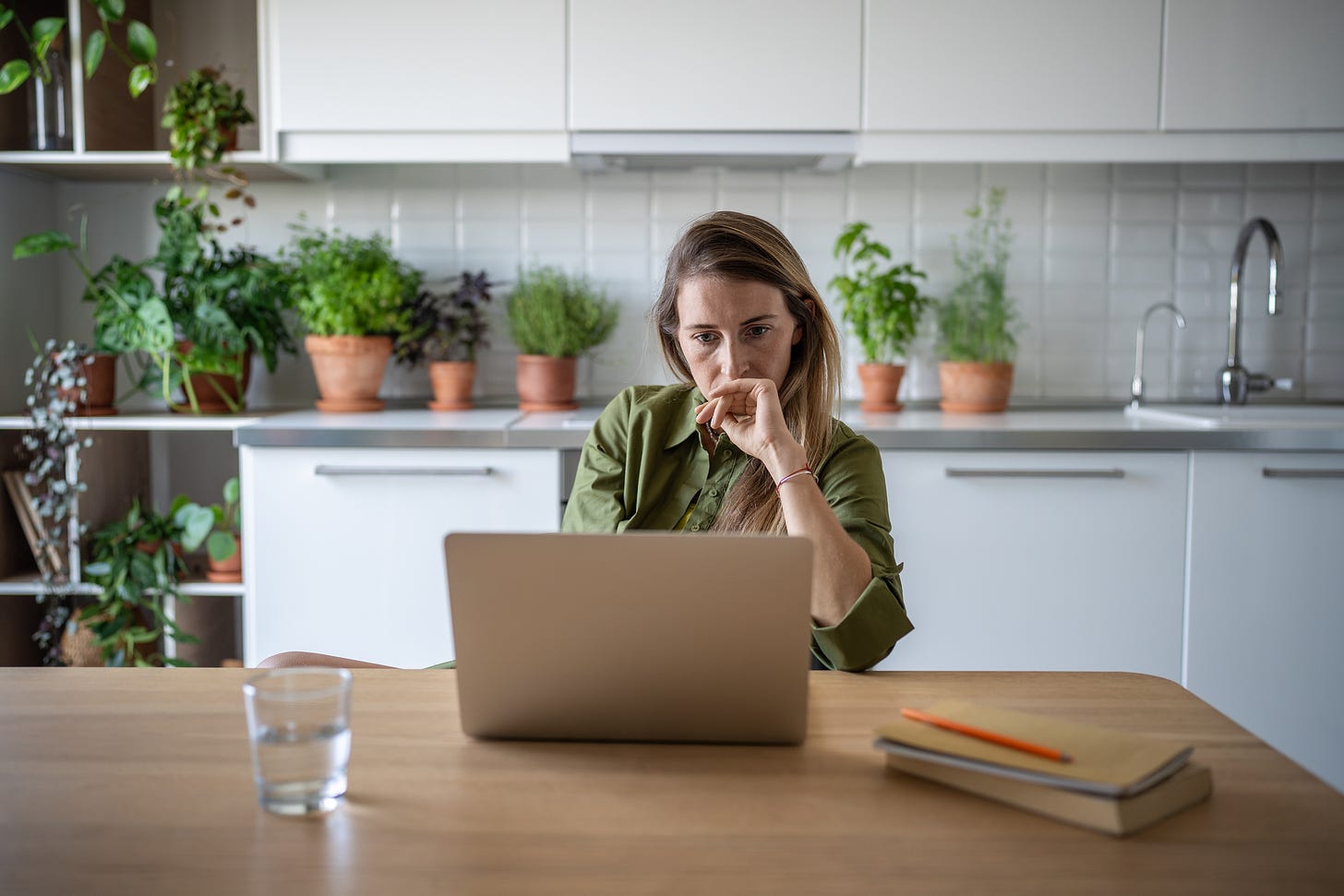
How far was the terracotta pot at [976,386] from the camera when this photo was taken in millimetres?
2836

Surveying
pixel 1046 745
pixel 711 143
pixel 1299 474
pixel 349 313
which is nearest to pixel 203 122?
pixel 349 313

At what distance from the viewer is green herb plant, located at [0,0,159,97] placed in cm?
258

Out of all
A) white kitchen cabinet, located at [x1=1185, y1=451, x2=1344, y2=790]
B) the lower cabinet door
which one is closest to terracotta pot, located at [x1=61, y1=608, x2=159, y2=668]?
A: the lower cabinet door

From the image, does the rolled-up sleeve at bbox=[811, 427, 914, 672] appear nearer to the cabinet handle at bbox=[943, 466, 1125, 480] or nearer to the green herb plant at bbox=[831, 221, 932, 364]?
the cabinet handle at bbox=[943, 466, 1125, 480]

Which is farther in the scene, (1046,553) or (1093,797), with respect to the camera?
(1046,553)

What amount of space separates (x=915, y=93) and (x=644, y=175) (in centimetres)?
79

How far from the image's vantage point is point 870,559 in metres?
1.44

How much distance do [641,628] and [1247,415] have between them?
245 centimetres

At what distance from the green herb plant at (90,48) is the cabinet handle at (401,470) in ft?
3.26

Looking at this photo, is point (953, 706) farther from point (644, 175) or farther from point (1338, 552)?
point (644, 175)

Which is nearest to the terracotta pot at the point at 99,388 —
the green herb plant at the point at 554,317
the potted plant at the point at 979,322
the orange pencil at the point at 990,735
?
the green herb plant at the point at 554,317

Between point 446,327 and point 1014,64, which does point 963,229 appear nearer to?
point 1014,64

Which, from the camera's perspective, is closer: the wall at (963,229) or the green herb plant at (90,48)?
the green herb plant at (90,48)

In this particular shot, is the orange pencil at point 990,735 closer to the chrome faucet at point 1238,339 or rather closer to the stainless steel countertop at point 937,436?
the stainless steel countertop at point 937,436
